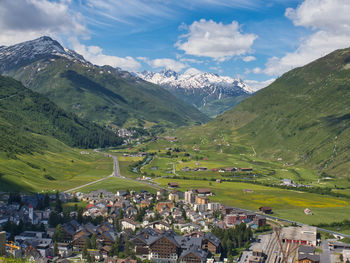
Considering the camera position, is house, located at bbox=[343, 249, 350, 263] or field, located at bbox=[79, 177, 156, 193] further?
field, located at bbox=[79, 177, 156, 193]

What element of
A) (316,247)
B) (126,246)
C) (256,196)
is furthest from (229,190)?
(126,246)

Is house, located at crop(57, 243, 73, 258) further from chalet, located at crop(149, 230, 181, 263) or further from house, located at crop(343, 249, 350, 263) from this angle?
house, located at crop(343, 249, 350, 263)

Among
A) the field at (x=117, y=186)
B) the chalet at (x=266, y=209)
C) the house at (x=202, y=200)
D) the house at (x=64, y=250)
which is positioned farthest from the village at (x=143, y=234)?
the field at (x=117, y=186)

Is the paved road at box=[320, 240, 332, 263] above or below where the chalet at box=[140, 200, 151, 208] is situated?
below

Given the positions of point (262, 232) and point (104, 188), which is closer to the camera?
point (262, 232)

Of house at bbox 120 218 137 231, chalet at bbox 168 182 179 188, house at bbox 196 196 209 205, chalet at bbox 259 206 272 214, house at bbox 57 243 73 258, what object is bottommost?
house at bbox 57 243 73 258

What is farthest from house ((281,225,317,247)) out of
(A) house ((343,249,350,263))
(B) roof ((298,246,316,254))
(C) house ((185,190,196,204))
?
(C) house ((185,190,196,204))

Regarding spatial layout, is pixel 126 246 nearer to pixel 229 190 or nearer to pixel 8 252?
pixel 8 252
